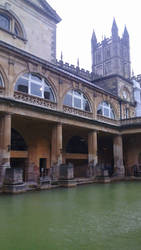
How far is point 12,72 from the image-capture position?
1494 cm

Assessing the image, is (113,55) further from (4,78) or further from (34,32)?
(4,78)

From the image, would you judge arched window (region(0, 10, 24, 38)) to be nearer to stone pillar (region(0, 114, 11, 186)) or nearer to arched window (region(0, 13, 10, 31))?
arched window (region(0, 13, 10, 31))

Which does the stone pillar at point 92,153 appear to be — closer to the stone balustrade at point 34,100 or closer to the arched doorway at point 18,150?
the stone balustrade at point 34,100

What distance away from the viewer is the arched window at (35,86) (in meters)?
15.9

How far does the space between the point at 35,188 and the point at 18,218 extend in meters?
6.91

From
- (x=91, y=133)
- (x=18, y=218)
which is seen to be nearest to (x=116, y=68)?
(x=91, y=133)

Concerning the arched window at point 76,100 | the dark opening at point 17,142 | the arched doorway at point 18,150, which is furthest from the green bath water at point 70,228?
the arched window at point 76,100

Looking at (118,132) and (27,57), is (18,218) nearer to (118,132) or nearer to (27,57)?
(27,57)

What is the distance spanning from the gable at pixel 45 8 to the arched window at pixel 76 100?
31.7 ft

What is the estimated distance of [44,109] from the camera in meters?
16.3

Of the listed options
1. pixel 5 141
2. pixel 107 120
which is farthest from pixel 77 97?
pixel 5 141

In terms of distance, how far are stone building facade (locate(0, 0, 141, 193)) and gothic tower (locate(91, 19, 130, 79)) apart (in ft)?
138

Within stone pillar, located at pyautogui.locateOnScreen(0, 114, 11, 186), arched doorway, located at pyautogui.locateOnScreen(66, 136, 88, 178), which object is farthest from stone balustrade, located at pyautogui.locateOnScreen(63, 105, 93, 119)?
stone pillar, located at pyautogui.locateOnScreen(0, 114, 11, 186)

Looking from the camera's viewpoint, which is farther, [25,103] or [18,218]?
[25,103]
